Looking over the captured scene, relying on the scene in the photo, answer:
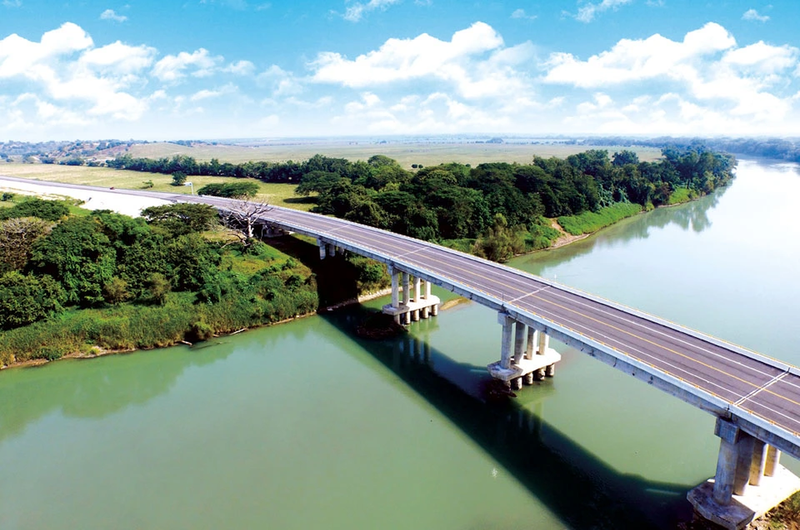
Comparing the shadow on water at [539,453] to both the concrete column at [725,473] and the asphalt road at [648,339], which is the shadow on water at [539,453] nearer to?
the concrete column at [725,473]

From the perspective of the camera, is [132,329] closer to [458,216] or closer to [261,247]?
[261,247]

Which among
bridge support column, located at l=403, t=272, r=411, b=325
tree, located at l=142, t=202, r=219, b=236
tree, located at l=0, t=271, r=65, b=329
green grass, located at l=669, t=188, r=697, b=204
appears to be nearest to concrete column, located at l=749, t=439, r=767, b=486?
bridge support column, located at l=403, t=272, r=411, b=325

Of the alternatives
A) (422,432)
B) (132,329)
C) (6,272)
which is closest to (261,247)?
(132,329)

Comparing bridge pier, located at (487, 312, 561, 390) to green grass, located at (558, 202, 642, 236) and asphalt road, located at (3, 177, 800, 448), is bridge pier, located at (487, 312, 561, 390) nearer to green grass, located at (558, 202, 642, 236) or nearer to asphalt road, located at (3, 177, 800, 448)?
asphalt road, located at (3, 177, 800, 448)

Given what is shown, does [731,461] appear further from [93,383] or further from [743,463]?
[93,383]

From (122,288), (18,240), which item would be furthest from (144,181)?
(122,288)
